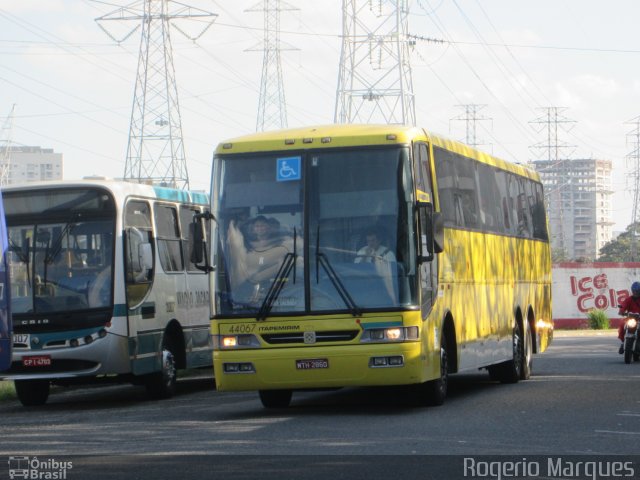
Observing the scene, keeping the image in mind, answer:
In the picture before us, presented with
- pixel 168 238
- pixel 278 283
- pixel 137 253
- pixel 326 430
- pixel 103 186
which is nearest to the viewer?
pixel 326 430

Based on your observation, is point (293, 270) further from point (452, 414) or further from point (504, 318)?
point (504, 318)

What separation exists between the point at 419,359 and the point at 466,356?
2918 millimetres

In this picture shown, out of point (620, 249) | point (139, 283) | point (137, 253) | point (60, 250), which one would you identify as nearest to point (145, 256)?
point (137, 253)

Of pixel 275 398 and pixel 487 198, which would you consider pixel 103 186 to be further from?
pixel 487 198

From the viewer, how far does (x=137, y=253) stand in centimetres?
2056

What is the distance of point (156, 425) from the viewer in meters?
16.3

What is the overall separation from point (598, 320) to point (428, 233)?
131 feet

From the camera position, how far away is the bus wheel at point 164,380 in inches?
846

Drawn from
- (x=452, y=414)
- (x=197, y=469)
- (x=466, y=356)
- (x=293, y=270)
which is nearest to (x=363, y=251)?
(x=293, y=270)

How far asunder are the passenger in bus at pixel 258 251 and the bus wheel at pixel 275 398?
2091 mm

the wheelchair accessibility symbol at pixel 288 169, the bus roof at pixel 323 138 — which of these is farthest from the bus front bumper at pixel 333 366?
the bus roof at pixel 323 138

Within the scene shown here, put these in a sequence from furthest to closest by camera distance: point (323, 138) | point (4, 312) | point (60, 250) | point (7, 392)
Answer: point (7, 392)
point (60, 250)
point (323, 138)
point (4, 312)

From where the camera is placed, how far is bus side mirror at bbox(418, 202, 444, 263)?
1662 cm

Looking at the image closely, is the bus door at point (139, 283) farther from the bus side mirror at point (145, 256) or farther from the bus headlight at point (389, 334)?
the bus headlight at point (389, 334)
